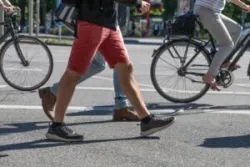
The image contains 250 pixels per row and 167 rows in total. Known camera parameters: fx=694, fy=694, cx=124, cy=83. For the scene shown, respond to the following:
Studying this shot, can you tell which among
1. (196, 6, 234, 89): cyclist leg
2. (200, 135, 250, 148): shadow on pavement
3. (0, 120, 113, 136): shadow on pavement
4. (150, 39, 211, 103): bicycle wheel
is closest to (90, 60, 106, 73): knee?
(0, 120, 113, 136): shadow on pavement

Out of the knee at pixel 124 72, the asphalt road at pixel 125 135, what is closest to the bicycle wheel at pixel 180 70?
the asphalt road at pixel 125 135

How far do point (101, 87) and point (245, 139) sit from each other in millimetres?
3831

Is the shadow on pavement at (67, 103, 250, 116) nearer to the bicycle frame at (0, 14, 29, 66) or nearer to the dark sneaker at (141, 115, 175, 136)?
the dark sneaker at (141, 115, 175, 136)

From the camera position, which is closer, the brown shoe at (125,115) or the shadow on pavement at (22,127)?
the shadow on pavement at (22,127)

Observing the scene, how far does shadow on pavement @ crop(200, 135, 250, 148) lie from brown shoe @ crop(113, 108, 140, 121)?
1.05m

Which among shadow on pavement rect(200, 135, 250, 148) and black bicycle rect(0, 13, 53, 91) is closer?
shadow on pavement rect(200, 135, 250, 148)

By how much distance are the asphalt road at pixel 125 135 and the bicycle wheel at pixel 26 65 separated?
0.20 m

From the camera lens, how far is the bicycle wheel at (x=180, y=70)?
822cm

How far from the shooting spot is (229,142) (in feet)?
20.0

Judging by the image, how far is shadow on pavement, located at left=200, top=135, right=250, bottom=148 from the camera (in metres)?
5.93

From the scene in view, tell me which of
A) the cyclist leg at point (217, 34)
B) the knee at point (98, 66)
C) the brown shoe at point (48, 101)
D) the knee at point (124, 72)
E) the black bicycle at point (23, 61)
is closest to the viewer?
the knee at point (124, 72)

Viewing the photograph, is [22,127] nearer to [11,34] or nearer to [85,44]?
[85,44]

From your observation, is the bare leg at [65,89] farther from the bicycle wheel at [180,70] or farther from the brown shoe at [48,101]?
the bicycle wheel at [180,70]

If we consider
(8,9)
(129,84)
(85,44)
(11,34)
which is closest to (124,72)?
(129,84)
